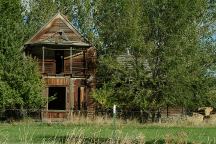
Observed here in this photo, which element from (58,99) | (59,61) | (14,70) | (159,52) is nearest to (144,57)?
(159,52)

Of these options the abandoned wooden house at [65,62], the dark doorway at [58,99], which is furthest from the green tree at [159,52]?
the dark doorway at [58,99]

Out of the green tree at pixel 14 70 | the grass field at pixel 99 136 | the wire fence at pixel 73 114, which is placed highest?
the green tree at pixel 14 70

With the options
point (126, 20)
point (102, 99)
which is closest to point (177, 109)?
point (102, 99)

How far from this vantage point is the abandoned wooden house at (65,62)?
4738 centimetres

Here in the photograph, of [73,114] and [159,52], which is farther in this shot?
[73,114]

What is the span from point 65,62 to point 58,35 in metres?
2.62

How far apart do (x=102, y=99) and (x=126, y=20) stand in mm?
7084

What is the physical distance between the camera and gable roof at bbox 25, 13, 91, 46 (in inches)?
1871

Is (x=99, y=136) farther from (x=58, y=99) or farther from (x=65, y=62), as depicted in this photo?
(x=58, y=99)

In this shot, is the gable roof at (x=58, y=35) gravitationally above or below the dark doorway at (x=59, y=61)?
above

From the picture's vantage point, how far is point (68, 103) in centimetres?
4769

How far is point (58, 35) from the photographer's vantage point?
48531 millimetres

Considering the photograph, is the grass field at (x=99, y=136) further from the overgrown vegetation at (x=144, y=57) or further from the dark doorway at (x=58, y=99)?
the dark doorway at (x=58, y=99)

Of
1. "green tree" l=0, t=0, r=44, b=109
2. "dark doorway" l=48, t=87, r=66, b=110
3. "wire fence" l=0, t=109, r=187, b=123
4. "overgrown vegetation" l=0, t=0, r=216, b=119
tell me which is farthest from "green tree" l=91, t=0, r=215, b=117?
"dark doorway" l=48, t=87, r=66, b=110
